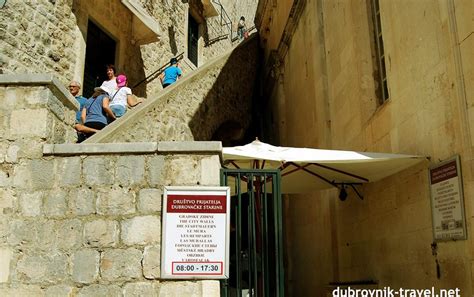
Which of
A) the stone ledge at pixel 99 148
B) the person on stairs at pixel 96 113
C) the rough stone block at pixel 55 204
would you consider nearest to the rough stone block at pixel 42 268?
the rough stone block at pixel 55 204

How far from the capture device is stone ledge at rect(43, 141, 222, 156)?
4074 millimetres

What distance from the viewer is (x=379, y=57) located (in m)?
7.25

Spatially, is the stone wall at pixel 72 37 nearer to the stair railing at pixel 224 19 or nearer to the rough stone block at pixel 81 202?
the rough stone block at pixel 81 202

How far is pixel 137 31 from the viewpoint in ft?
38.8

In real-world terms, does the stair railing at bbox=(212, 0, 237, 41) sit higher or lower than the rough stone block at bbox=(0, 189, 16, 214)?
higher

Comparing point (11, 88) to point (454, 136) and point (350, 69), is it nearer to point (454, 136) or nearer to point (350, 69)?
point (454, 136)

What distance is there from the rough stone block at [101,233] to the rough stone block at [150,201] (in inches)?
10.4

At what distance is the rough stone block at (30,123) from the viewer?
416 centimetres

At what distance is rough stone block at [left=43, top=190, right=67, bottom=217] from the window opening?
486 centimetres

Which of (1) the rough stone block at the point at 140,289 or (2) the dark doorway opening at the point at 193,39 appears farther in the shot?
(2) the dark doorway opening at the point at 193,39

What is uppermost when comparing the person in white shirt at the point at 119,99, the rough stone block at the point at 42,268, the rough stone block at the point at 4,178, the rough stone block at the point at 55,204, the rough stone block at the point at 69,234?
the person in white shirt at the point at 119,99

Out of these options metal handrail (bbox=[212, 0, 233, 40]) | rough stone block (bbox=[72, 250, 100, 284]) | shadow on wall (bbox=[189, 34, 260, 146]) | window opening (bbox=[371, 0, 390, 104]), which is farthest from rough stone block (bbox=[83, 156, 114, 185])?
metal handrail (bbox=[212, 0, 233, 40])

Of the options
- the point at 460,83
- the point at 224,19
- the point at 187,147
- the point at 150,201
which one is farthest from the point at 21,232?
the point at 224,19

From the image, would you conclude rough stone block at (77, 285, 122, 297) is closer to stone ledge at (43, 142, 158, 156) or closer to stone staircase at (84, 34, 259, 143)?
stone ledge at (43, 142, 158, 156)
